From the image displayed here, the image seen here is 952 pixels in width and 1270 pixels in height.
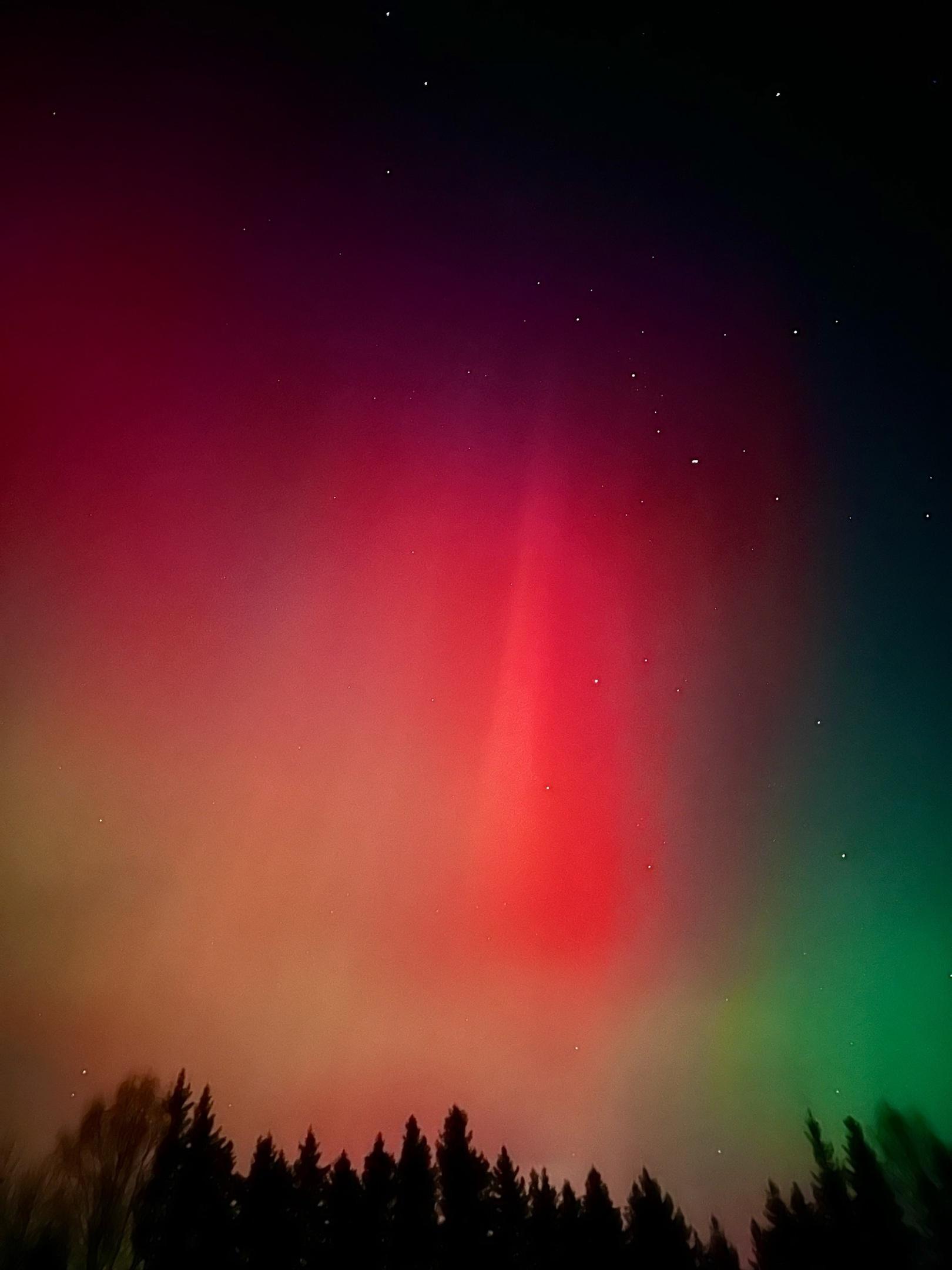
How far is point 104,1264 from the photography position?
23250 millimetres

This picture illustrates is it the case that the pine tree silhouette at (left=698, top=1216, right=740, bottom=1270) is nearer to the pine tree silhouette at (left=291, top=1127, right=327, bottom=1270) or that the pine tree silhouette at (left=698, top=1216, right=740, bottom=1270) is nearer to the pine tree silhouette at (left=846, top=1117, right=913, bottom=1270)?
the pine tree silhouette at (left=846, top=1117, right=913, bottom=1270)

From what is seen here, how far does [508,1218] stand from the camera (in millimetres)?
31188

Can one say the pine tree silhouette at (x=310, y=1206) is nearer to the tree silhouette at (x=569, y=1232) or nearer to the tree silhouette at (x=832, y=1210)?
the tree silhouette at (x=569, y=1232)

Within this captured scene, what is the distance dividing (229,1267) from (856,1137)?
4084 centimetres

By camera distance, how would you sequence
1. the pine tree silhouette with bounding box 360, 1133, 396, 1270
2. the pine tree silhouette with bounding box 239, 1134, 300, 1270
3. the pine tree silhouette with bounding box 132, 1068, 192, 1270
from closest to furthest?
the pine tree silhouette with bounding box 132, 1068, 192, 1270
the pine tree silhouette with bounding box 239, 1134, 300, 1270
the pine tree silhouette with bounding box 360, 1133, 396, 1270

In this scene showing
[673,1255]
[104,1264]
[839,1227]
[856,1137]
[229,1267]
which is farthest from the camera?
[856,1137]

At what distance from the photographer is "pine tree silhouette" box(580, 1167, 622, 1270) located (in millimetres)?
29109

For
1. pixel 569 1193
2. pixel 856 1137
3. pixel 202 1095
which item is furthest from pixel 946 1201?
pixel 202 1095

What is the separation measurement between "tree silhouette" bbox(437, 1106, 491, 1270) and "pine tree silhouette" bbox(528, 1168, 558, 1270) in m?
2.46

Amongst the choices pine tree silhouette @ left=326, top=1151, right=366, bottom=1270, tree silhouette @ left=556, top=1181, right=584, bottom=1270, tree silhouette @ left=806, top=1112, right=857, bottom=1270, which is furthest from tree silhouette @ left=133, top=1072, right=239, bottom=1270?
tree silhouette @ left=806, top=1112, right=857, bottom=1270

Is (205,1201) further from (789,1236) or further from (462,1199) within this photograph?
(789,1236)

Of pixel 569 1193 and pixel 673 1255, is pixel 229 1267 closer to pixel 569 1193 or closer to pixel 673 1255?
pixel 569 1193

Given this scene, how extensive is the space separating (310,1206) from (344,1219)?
89.4 inches

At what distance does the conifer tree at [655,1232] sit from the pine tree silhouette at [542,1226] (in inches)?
147
